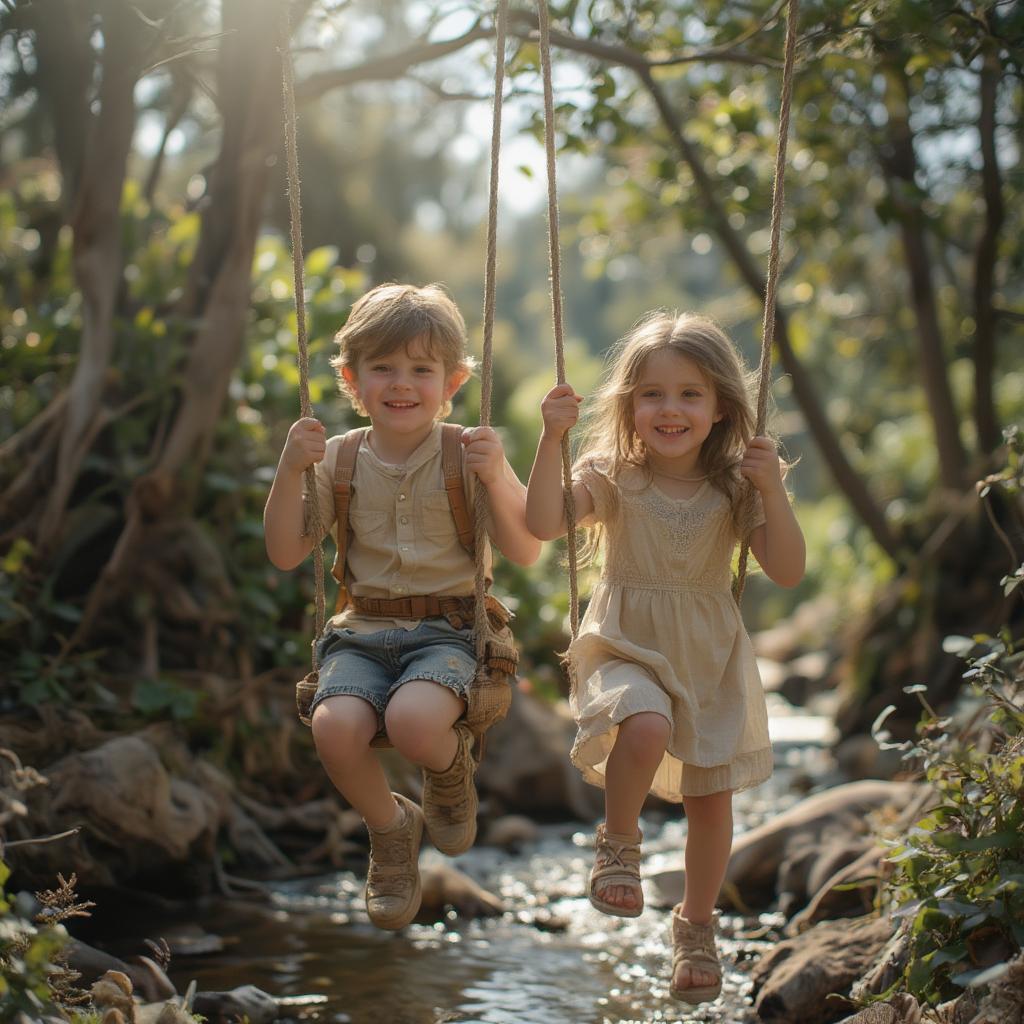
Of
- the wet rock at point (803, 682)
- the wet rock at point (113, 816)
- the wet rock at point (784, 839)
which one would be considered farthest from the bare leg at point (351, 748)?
the wet rock at point (803, 682)

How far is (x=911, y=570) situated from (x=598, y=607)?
197 inches

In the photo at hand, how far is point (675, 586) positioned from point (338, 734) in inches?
35.4

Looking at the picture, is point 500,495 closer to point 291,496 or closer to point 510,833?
point 291,496

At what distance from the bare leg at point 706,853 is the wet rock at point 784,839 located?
1809 mm

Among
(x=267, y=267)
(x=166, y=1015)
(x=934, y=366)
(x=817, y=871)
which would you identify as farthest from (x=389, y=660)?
(x=934, y=366)

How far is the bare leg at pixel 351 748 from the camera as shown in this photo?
3143mm

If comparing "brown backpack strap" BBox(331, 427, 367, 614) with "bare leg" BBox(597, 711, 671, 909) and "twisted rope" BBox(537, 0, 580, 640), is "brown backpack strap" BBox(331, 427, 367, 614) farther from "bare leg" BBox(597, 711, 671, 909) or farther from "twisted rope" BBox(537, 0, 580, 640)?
"bare leg" BBox(597, 711, 671, 909)

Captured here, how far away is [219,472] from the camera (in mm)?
6055

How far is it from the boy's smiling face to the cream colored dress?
434mm

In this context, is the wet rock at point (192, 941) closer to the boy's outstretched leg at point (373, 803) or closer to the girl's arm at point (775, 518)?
the boy's outstretched leg at point (373, 803)

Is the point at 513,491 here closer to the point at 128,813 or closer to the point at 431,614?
the point at 431,614

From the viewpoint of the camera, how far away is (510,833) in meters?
6.25

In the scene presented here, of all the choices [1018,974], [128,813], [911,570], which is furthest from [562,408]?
[911,570]

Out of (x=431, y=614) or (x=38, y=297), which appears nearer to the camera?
(x=431, y=614)
